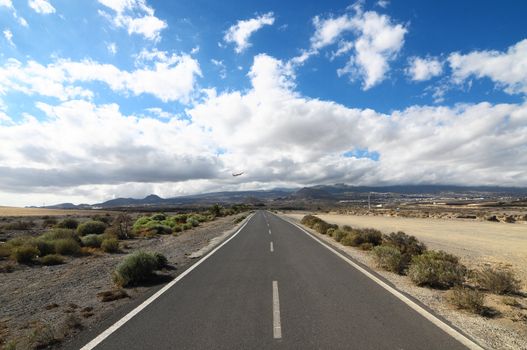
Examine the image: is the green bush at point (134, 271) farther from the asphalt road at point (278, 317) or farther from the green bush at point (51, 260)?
the green bush at point (51, 260)

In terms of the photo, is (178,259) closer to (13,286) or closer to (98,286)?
(98,286)

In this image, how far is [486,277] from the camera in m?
8.85

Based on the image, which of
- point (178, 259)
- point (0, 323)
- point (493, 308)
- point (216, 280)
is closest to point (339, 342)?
point (493, 308)

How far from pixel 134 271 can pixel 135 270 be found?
0.04 m

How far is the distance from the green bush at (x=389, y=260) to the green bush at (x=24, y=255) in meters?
14.4

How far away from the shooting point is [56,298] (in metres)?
8.62

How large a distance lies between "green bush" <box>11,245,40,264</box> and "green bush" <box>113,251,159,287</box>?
24.5ft

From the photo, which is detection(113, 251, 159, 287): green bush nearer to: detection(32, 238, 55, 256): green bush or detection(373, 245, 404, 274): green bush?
detection(373, 245, 404, 274): green bush

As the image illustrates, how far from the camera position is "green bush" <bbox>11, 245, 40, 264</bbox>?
1455cm

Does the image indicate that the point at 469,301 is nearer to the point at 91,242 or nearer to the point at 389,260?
the point at 389,260

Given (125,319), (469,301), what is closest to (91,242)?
(125,319)

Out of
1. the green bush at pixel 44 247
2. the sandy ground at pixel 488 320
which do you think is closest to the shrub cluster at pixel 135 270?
the sandy ground at pixel 488 320

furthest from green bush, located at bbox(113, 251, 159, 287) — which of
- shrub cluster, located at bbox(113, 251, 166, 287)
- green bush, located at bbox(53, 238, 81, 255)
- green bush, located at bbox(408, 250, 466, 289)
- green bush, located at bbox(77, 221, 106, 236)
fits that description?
green bush, located at bbox(77, 221, 106, 236)

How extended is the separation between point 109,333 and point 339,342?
3778 millimetres
